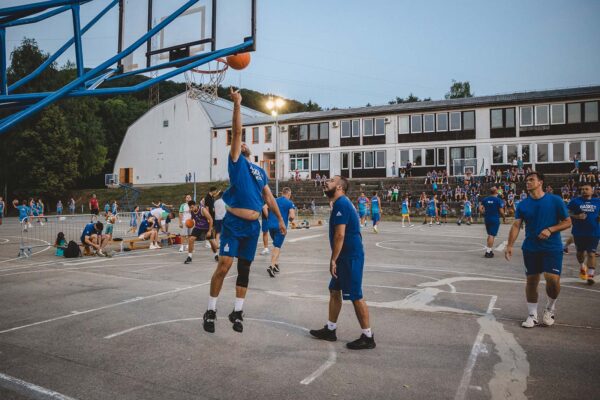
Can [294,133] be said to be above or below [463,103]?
below

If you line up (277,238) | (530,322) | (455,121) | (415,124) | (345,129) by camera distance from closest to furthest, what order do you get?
(530,322), (277,238), (455,121), (415,124), (345,129)

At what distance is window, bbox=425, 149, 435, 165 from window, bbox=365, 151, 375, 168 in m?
5.42

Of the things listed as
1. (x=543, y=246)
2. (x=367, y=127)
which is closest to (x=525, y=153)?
(x=367, y=127)

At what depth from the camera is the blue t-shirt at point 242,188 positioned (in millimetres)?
5281

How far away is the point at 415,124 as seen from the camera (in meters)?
41.8

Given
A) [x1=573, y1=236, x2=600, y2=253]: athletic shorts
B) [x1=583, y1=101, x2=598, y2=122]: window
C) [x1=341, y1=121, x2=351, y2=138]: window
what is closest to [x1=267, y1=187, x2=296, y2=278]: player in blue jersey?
[x1=573, y1=236, x2=600, y2=253]: athletic shorts

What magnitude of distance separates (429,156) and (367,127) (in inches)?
281

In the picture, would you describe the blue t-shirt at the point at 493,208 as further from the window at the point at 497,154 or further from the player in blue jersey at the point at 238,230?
the window at the point at 497,154

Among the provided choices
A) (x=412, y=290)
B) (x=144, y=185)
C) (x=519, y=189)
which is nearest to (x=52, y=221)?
(x=412, y=290)

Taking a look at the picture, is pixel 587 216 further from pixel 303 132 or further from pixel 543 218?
pixel 303 132

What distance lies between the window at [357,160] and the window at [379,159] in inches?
68.4

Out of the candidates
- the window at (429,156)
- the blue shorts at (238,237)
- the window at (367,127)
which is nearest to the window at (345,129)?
the window at (367,127)

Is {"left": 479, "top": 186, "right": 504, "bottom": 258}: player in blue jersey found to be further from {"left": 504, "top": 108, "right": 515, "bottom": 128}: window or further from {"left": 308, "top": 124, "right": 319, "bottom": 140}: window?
{"left": 308, "top": 124, "right": 319, "bottom": 140}: window

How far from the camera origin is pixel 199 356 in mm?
4715
